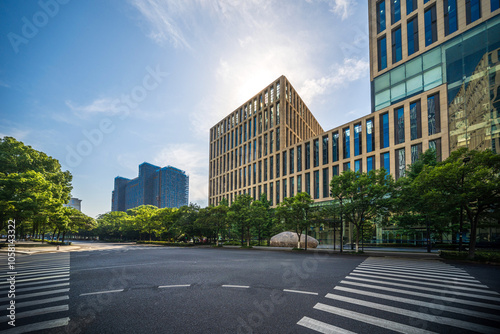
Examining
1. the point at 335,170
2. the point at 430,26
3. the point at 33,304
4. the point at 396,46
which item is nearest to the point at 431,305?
the point at 33,304

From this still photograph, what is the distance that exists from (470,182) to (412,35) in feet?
105

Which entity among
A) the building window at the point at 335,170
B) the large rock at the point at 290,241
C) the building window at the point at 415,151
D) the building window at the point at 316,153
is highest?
the building window at the point at 316,153

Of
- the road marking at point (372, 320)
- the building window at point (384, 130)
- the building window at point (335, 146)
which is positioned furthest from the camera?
the building window at point (335, 146)

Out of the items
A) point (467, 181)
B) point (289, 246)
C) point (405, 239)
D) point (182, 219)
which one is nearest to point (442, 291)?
point (467, 181)

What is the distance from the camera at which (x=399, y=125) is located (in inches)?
1486

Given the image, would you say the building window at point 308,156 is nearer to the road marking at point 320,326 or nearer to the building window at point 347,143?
the building window at point 347,143

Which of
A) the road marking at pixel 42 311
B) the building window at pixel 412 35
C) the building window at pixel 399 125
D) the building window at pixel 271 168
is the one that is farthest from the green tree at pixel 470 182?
the building window at pixel 271 168

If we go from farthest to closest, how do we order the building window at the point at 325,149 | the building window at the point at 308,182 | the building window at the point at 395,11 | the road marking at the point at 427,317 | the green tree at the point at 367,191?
the building window at the point at 308,182
the building window at the point at 325,149
the building window at the point at 395,11
the green tree at the point at 367,191
the road marking at the point at 427,317

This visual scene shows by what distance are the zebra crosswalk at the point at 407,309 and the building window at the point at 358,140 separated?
36168mm

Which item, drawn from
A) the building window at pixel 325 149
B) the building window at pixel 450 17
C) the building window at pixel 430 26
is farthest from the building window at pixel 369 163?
the building window at pixel 450 17

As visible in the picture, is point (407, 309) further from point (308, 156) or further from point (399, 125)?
point (308, 156)

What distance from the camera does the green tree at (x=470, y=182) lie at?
1666 centimetres

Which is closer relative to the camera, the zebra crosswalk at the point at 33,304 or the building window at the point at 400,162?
the zebra crosswalk at the point at 33,304

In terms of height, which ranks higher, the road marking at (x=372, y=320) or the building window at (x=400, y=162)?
the building window at (x=400, y=162)
